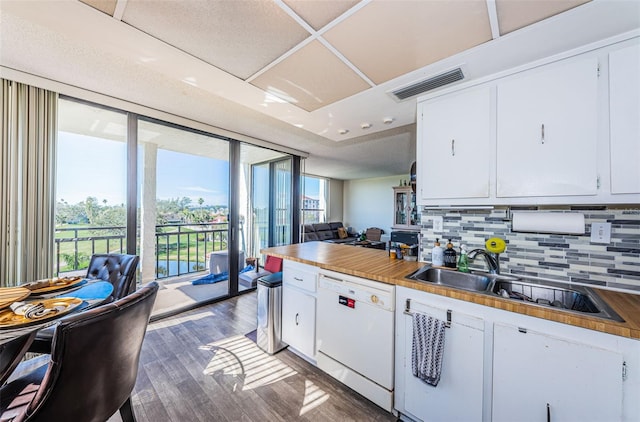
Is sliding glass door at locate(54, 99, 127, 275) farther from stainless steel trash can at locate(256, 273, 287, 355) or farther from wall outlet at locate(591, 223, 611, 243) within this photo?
wall outlet at locate(591, 223, 611, 243)

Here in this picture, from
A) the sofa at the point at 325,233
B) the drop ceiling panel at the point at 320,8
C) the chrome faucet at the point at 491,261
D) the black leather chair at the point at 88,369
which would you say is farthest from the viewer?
the sofa at the point at 325,233

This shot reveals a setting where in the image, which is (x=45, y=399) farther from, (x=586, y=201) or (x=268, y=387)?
(x=586, y=201)

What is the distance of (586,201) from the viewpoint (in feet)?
4.24

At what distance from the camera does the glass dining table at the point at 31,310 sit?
3.32ft

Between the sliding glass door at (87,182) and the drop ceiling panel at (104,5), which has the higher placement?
the drop ceiling panel at (104,5)

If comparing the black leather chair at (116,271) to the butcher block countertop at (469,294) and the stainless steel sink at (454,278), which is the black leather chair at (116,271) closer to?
the butcher block countertop at (469,294)

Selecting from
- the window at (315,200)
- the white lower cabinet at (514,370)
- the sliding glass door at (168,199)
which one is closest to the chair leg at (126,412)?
the white lower cabinet at (514,370)

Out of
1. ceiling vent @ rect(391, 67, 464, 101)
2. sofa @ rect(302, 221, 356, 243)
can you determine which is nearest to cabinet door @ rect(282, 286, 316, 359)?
ceiling vent @ rect(391, 67, 464, 101)

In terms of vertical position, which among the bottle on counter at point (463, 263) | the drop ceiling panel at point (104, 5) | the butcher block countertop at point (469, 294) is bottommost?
the butcher block countertop at point (469, 294)

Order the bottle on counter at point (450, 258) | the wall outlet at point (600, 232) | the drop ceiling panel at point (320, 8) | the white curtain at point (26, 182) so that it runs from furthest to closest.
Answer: the white curtain at point (26, 182) → the bottle on counter at point (450, 258) → the wall outlet at point (600, 232) → the drop ceiling panel at point (320, 8)

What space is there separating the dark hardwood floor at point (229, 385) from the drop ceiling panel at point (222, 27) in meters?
2.38

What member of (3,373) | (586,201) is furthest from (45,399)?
(586,201)

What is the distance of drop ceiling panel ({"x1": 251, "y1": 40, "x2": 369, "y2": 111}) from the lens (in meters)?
1.47

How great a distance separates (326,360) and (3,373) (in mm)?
1784
